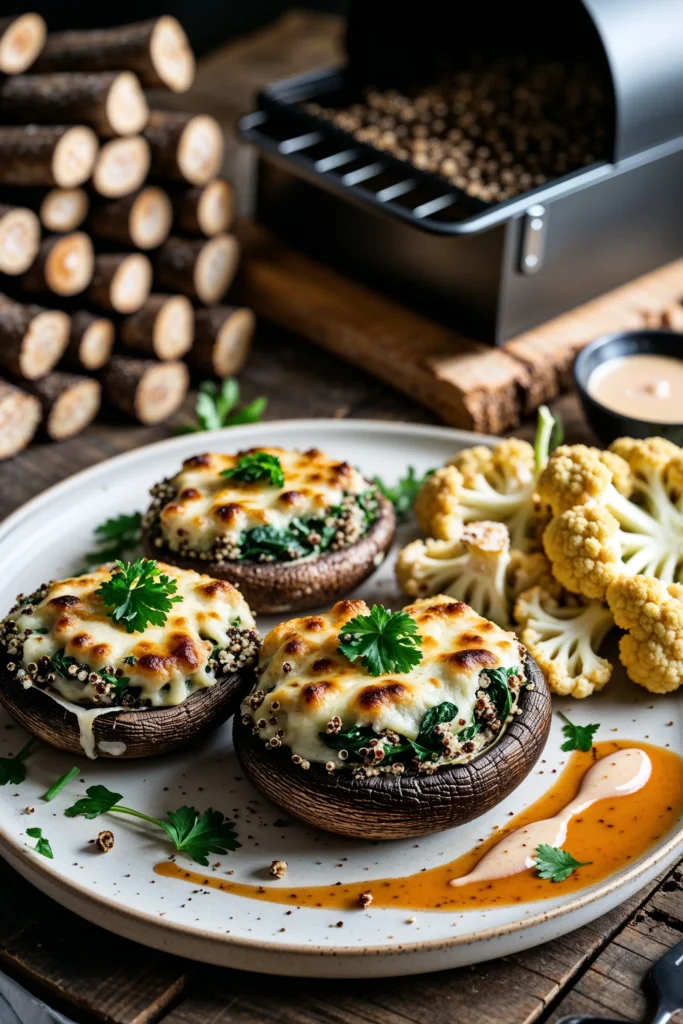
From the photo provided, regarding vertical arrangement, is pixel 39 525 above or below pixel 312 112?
below

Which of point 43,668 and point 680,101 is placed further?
point 680,101

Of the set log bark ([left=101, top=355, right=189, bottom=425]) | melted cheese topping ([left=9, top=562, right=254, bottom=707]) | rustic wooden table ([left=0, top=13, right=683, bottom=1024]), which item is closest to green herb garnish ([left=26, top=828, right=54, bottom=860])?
rustic wooden table ([left=0, top=13, right=683, bottom=1024])

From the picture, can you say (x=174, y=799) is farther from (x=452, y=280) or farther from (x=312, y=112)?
(x=312, y=112)

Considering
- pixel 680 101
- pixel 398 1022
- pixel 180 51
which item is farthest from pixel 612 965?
pixel 180 51

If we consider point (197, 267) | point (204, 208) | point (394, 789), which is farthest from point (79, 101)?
point (394, 789)

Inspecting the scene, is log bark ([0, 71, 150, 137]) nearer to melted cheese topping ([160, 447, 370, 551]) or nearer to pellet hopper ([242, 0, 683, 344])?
pellet hopper ([242, 0, 683, 344])

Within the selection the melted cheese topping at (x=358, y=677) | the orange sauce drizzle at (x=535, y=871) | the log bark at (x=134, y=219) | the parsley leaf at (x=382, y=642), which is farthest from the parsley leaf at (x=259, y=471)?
the log bark at (x=134, y=219)

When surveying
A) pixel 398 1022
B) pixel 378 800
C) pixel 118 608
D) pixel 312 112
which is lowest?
pixel 398 1022
